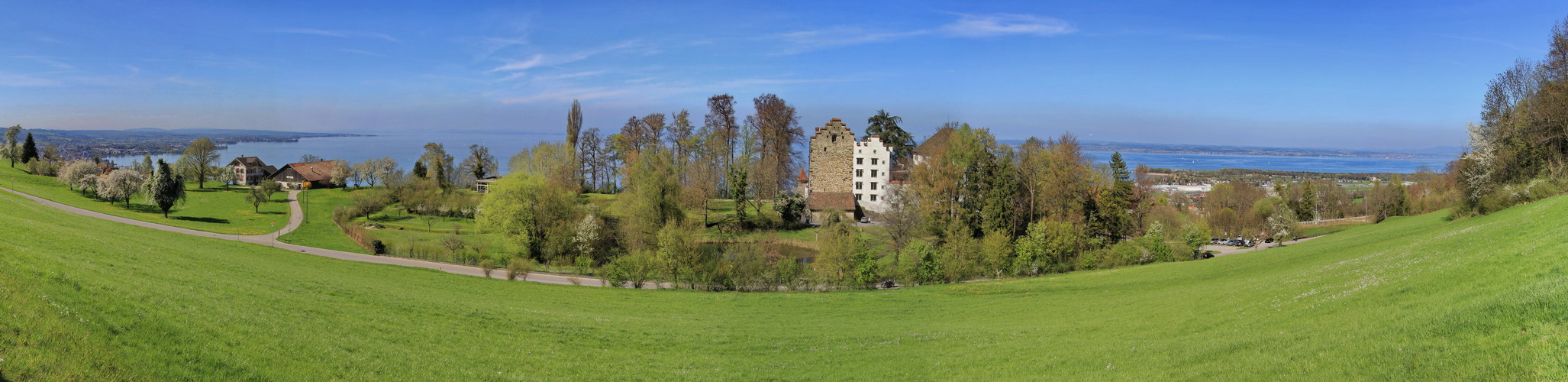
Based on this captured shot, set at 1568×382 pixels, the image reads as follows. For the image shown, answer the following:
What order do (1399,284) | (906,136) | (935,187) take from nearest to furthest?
1. (1399,284)
2. (935,187)
3. (906,136)

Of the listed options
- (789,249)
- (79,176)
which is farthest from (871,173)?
(79,176)

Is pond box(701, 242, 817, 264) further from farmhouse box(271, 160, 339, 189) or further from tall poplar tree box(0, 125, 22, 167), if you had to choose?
tall poplar tree box(0, 125, 22, 167)

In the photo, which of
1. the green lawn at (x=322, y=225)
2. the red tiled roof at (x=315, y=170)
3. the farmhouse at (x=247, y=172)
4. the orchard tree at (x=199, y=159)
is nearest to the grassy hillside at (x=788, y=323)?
the green lawn at (x=322, y=225)

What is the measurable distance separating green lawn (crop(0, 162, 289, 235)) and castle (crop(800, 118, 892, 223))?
4345cm

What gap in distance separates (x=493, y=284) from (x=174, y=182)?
39104 millimetres

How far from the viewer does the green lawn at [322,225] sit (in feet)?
144

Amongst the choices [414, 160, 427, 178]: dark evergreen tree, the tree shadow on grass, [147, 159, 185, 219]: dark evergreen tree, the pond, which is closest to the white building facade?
the pond

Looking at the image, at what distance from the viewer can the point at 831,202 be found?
59.8m

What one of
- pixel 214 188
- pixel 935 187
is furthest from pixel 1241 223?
pixel 214 188

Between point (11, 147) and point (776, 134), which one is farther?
point (11, 147)

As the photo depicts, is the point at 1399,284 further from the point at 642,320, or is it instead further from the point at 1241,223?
the point at 1241,223

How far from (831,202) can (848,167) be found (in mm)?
4560

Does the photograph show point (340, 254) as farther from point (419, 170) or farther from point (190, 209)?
point (419, 170)

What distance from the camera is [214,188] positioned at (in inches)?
2891
